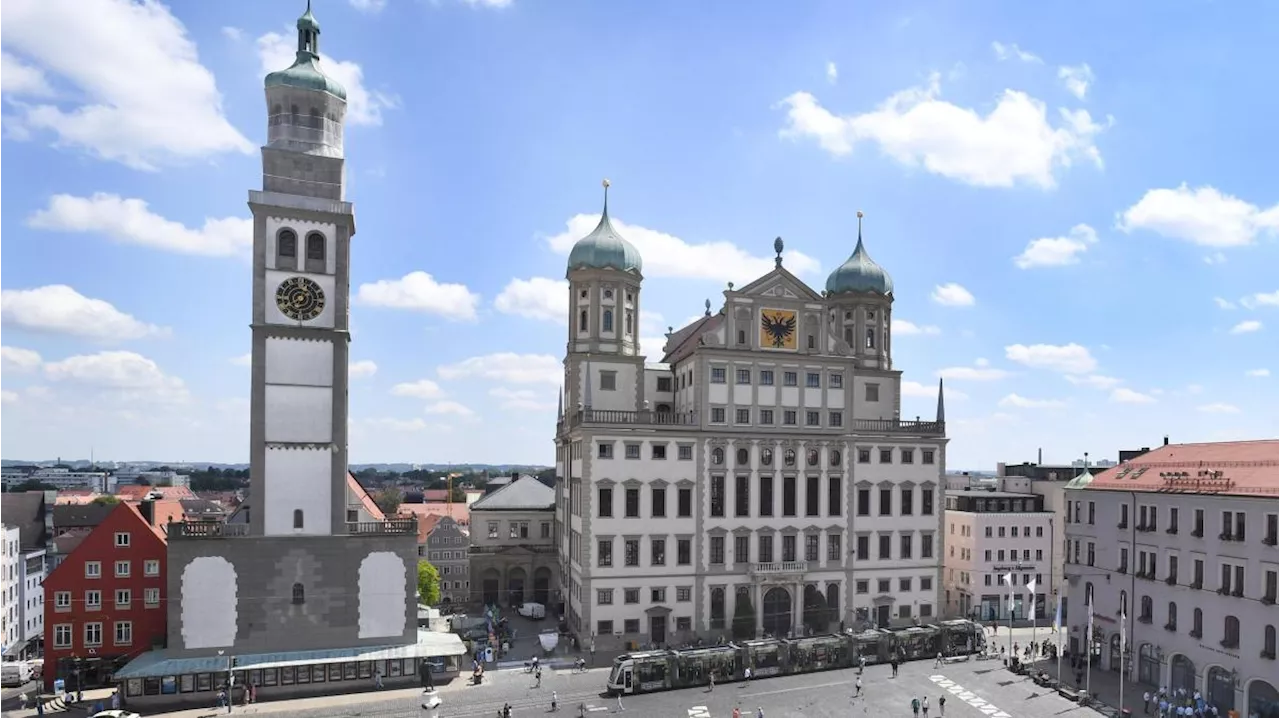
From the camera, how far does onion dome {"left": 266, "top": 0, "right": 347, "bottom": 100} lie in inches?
2288

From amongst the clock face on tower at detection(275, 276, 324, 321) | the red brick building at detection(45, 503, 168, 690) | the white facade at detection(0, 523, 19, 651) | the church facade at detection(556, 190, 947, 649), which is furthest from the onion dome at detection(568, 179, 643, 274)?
the white facade at detection(0, 523, 19, 651)

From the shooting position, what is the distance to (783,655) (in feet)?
200

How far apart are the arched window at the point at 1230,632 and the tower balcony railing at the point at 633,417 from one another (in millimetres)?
38875

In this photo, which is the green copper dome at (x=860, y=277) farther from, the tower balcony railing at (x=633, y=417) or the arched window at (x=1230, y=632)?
the arched window at (x=1230, y=632)

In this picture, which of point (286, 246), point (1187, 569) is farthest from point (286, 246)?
point (1187, 569)

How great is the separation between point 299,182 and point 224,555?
85.0 feet

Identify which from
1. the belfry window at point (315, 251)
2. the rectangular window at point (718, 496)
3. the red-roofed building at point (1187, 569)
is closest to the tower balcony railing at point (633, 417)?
the rectangular window at point (718, 496)

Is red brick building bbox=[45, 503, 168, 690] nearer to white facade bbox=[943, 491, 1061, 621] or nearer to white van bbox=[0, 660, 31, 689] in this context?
white van bbox=[0, 660, 31, 689]

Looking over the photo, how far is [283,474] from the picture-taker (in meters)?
56.7

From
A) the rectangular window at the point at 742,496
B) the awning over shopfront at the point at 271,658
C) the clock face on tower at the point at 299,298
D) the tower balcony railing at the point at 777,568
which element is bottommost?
the awning over shopfront at the point at 271,658

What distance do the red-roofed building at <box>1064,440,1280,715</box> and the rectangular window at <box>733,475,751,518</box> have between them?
26332mm

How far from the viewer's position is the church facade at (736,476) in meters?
69.1

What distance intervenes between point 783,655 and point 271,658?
116ft

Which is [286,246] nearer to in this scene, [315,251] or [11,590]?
[315,251]
